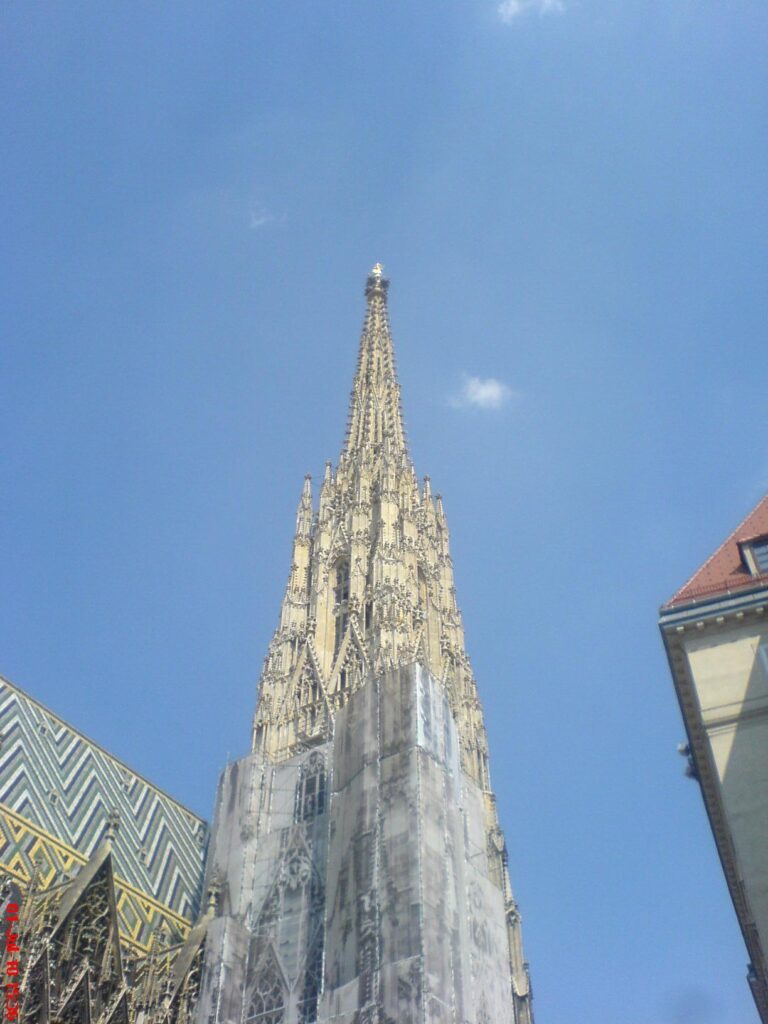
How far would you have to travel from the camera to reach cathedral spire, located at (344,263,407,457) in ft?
177

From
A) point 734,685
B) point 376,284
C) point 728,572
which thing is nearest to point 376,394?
point 376,284

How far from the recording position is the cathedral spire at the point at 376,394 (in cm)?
5406

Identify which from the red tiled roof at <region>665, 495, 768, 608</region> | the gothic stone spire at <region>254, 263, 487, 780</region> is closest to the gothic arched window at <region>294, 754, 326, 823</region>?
the gothic stone spire at <region>254, 263, 487, 780</region>

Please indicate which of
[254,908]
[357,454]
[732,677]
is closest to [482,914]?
[254,908]

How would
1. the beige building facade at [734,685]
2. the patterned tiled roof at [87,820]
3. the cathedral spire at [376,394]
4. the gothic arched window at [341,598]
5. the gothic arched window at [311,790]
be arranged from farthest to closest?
1. the cathedral spire at [376,394]
2. the gothic arched window at [341,598]
3. the gothic arched window at [311,790]
4. the patterned tiled roof at [87,820]
5. the beige building facade at [734,685]

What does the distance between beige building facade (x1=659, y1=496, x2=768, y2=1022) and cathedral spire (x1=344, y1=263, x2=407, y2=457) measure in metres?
27.0

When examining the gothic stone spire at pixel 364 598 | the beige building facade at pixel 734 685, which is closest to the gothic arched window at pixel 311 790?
the gothic stone spire at pixel 364 598

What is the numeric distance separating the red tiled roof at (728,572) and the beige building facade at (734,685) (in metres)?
0.03

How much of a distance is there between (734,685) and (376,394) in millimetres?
36756

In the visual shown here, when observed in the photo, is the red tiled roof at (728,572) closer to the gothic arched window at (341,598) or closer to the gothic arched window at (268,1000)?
the gothic arched window at (268,1000)

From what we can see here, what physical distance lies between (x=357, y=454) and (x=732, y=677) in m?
30.9

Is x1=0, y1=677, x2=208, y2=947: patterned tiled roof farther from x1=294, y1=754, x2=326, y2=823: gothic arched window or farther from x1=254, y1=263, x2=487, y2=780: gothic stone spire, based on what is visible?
x1=254, y1=263, x2=487, y2=780: gothic stone spire

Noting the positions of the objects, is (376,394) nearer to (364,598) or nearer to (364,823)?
(364,598)

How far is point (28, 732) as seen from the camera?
40.1 meters
